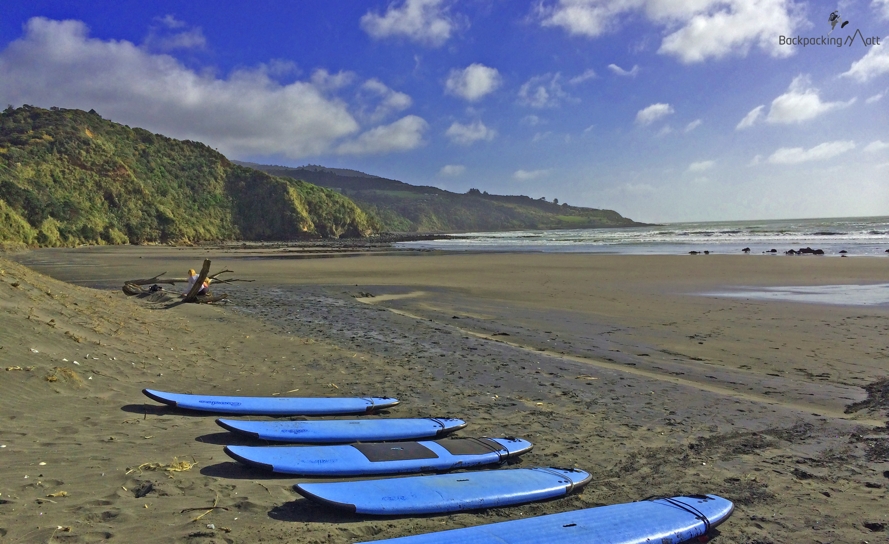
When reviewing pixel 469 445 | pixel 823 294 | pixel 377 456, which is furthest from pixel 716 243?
pixel 377 456

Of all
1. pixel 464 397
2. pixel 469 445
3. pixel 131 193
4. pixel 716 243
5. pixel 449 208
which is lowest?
pixel 464 397

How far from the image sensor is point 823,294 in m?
13.7

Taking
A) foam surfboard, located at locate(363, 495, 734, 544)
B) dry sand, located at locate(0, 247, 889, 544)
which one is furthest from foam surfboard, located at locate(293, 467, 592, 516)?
foam surfboard, located at locate(363, 495, 734, 544)

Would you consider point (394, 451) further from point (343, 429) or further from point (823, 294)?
point (823, 294)

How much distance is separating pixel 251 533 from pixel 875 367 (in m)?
8.25

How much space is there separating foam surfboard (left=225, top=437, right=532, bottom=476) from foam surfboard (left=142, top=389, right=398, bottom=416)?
1164 mm

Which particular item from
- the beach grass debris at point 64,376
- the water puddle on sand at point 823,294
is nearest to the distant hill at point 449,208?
the water puddle on sand at point 823,294

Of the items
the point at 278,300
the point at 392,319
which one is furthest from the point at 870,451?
the point at 278,300

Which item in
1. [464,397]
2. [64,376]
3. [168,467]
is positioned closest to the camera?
[168,467]

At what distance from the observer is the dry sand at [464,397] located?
3090mm

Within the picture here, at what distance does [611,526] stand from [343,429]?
2446 millimetres

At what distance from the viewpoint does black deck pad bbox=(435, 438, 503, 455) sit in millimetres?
4079

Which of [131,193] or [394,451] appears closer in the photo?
[394,451]

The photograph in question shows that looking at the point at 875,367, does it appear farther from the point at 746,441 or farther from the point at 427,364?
the point at 427,364
